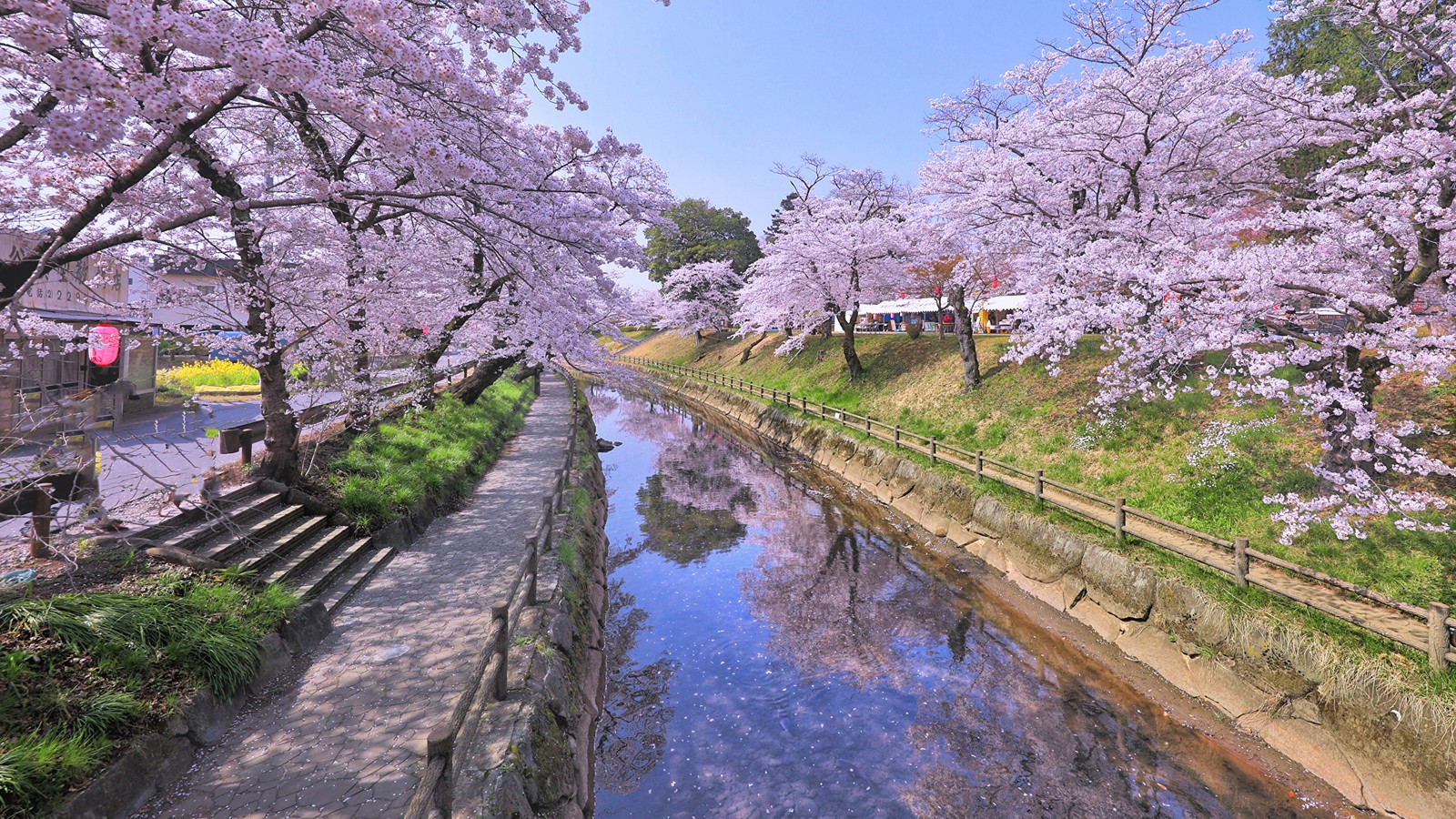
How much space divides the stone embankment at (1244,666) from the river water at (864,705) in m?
0.57

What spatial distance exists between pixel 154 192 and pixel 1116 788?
43.7 ft

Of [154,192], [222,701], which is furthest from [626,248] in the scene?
[222,701]

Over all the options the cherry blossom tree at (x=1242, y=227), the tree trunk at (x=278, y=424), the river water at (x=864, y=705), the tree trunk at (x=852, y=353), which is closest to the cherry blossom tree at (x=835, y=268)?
the tree trunk at (x=852, y=353)

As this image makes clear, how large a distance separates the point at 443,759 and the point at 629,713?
473 cm

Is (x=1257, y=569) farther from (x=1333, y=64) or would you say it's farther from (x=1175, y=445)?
(x=1333, y=64)

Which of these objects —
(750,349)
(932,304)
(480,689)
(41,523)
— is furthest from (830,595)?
(750,349)

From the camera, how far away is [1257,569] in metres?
8.61

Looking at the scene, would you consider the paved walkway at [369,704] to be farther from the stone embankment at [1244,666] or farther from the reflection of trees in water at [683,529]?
the stone embankment at [1244,666]

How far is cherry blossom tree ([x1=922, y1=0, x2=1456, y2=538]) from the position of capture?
7355 millimetres

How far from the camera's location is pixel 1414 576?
756cm

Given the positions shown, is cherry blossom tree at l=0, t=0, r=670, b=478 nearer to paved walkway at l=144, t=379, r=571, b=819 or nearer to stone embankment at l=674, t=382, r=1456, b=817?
paved walkway at l=144, t=379, r=571, b=819

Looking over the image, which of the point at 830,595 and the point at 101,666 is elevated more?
the point at 101,666

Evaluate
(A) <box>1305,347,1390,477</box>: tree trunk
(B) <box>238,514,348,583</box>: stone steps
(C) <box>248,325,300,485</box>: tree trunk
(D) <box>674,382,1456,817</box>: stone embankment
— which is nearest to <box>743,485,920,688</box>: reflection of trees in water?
(D) <box>674,382,1456,817</box>: stone embankment

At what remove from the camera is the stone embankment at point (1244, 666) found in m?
5.99
